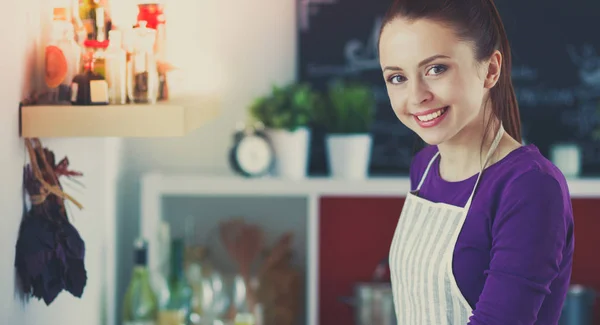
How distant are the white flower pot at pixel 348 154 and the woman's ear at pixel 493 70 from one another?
1210mm

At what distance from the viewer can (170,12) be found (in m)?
2.70

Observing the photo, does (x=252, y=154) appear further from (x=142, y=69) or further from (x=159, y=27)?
(x=142, y=69)

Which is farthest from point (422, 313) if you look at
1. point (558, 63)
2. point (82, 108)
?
point (558, 63)

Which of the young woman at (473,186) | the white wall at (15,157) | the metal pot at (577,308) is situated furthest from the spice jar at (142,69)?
the metal pot at (577,308)

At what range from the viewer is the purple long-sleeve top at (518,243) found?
46.0 inches

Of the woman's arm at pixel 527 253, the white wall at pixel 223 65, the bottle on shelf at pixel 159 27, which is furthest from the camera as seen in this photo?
the white wall at pixel 223 65

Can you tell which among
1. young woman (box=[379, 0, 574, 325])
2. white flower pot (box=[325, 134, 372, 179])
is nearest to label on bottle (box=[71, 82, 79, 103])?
young woman (box=[379, 0, 574, 325])

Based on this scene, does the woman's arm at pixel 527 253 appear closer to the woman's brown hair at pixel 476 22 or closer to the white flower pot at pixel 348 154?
the woman's brown hair at pixel 476 22

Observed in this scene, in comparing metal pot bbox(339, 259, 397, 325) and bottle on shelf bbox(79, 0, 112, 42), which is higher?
bottle on shelf bbox(79, 0, 112, 42)

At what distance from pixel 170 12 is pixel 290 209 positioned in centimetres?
74

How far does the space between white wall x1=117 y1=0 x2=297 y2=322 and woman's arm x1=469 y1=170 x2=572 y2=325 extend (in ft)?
5.35

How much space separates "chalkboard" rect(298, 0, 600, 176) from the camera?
2732 millimetres

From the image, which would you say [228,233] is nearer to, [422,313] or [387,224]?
[387,224]

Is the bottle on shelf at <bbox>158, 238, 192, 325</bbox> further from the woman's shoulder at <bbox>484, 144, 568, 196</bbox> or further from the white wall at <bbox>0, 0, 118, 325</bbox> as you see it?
the woman's shoulder at <bbox>484, 144, 568, 196</bbox>
